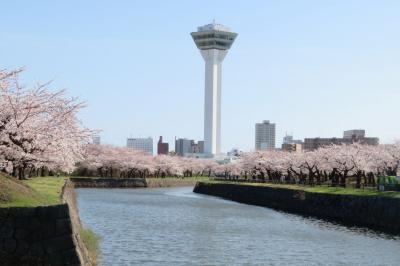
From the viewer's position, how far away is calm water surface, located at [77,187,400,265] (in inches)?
965

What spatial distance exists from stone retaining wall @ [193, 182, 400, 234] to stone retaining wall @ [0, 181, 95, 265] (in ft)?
90.1

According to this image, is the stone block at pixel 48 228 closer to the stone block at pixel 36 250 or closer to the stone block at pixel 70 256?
the stone block at pixel 36 250

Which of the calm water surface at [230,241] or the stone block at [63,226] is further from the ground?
the stone block at [63,226]

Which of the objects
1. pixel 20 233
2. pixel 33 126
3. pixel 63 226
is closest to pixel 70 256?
pixel 63 226

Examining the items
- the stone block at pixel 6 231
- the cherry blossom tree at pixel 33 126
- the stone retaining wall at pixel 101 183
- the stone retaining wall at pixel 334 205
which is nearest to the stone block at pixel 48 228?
the stone block at pixel 6 231

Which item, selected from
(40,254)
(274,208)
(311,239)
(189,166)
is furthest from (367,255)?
(189,166)

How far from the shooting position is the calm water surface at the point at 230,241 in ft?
80.4

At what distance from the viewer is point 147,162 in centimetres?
11538

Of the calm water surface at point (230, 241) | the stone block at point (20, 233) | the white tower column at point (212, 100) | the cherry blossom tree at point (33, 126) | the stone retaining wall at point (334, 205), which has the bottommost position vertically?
the calm water surface at point (230, 241)

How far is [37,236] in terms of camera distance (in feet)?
45.1

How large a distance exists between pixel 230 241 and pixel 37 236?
1784 centimetres

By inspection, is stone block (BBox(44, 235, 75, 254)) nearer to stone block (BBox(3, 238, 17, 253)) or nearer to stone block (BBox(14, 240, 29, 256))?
stone block (BBox(14, 240, 29, 256))

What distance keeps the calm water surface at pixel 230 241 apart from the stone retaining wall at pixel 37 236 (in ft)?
26.6

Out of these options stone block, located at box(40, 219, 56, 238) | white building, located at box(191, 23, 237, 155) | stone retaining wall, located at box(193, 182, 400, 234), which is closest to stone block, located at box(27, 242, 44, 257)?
stone block, located at box(40, 219, 56, 238)
